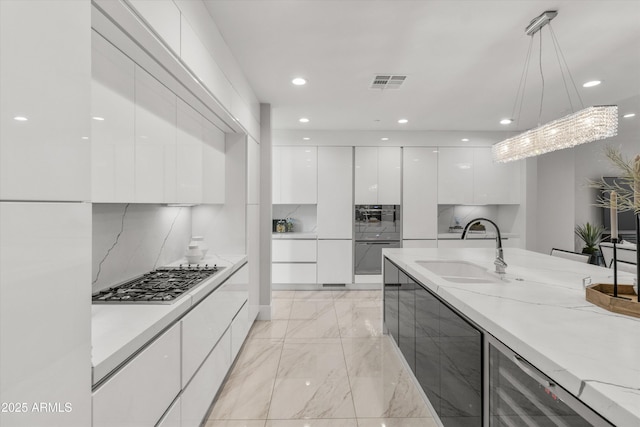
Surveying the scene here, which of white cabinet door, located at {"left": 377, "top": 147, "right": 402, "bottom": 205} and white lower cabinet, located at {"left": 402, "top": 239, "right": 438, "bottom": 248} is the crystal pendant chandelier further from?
white lower cabinet, located at {"left": 402, "top": 239, "right": 438, "bottom": 248}

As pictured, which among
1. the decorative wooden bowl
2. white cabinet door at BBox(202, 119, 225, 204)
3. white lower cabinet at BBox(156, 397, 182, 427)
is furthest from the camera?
white cabinet door at BBox(202, 119, 225, 204)

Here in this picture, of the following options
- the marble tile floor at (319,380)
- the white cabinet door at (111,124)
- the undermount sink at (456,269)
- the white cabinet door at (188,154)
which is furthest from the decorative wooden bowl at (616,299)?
the white cabinet door at (188,154)

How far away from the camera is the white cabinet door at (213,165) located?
267 cm

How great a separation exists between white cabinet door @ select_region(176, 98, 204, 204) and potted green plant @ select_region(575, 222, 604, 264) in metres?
6.24

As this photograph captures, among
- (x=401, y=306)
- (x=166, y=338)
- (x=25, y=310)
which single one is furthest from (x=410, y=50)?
(x=25, y=310)

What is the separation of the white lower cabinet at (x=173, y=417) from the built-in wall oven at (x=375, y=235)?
4028mm

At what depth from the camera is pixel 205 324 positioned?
1.94 metres

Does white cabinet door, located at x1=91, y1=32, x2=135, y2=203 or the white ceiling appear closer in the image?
white cabinet door, located at x1=91, y1=32, x2=135, y2=203

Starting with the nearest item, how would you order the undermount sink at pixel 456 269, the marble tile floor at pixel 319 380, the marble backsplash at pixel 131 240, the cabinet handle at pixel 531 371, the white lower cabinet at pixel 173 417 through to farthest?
1. the cabinet handle at pixel 531 371
2. the white lower cabinet at pixel 173 417
3. the marble backsplash at pixel 131 240
4. the marble tile floor at pixel 319 380
5. the undermount sink at pixel 456 269

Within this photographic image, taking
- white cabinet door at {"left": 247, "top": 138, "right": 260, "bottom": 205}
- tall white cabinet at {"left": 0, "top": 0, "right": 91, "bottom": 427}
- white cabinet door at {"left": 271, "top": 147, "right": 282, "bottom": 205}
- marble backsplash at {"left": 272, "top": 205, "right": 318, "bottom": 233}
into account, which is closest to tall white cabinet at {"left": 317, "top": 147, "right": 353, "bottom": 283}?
marble backsplash at {"left": 272, "top": 205, "right": 318, "bottom": 233}

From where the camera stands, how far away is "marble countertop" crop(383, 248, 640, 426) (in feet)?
2.66

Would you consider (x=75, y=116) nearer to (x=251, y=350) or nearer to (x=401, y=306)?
(x=401, y=306)

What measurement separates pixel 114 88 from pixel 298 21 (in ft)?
4.37

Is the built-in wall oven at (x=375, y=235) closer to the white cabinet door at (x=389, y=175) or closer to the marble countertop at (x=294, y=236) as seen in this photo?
the white cabinet door at (x=389, y=175)
